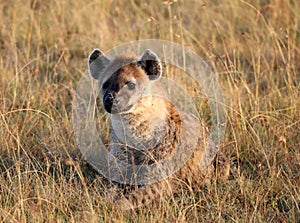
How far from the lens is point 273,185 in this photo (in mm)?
5938

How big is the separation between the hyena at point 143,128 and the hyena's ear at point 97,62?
0.05 feet

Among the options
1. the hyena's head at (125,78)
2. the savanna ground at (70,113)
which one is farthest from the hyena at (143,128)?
the savanna ground at (70,113)

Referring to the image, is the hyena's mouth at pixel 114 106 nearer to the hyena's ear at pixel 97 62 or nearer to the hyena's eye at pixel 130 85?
the hyena's eye at pixel 130 85

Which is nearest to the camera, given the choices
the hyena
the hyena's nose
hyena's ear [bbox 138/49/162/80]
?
the hyena's nose

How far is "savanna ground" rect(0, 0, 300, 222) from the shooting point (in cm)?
556

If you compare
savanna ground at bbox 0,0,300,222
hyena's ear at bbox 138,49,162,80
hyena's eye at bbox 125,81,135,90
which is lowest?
savanna ground at bbox 0,0,300,222

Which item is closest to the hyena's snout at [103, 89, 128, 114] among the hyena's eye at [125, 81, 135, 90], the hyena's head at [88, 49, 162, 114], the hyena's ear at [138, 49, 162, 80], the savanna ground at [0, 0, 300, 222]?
the hyena's head at [88, 49, 162, 114]

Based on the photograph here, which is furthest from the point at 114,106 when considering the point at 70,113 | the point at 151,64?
the point at 70,113

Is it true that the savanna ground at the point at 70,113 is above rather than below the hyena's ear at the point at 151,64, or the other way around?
below

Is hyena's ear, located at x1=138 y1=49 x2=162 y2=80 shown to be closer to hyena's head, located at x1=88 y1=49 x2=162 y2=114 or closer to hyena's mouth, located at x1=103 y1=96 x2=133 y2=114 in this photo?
hyena's head, located at x1=88 y1=49 x2=162 y2=114

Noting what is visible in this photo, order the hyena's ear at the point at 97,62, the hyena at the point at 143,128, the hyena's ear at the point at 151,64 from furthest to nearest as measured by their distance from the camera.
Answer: the hyena's ear at the point at 97,62 < the hyena's ear at the point at 151,64 < the hyena at the point at 143,128

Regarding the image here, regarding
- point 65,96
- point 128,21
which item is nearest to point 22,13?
point 128,21

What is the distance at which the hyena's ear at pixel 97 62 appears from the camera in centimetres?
610

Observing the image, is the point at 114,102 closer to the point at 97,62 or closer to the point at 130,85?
the point at 130,85
